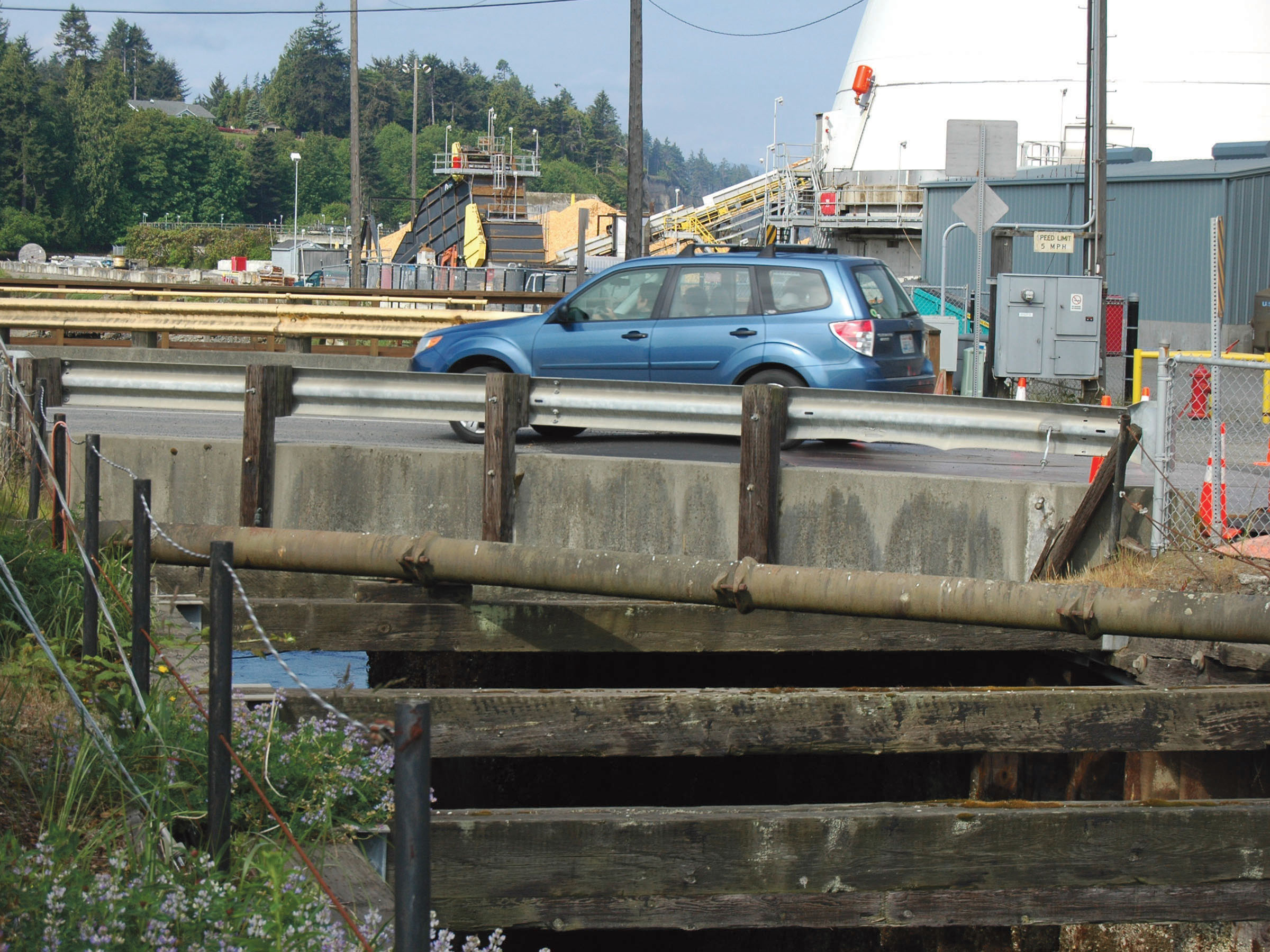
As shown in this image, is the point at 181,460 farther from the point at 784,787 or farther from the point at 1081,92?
the point at 1081,92

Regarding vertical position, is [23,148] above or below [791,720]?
above

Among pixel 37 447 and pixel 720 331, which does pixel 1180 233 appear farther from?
pixel 37 447

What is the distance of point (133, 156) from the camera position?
154m

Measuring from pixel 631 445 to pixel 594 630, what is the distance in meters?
5.87

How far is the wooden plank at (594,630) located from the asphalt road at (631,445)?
3.25m

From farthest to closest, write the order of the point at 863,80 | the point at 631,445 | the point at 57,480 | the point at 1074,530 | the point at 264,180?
the point at 264,180 < the point at 863,80 < the point at 631,445 < the point at 1074,530 < the point at 57,480

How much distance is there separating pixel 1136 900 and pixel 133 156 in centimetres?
16366

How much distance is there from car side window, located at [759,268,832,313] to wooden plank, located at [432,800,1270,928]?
7.66 m

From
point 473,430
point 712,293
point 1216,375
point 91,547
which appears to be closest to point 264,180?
point 473,430

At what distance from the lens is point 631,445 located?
41.7ft

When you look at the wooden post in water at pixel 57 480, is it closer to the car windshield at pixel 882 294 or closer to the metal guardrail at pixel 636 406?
the metal guardrail at pixel 636 406

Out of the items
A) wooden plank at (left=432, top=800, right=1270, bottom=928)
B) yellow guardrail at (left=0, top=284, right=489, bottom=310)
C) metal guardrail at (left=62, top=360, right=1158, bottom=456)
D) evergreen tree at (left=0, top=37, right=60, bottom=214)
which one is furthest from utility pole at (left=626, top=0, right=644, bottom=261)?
evergreen tree at (left=0, top=37, right=60, bottom=214)

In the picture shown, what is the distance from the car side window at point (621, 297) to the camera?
1245 centimetres

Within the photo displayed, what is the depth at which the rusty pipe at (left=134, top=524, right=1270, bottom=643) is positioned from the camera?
5.29m
